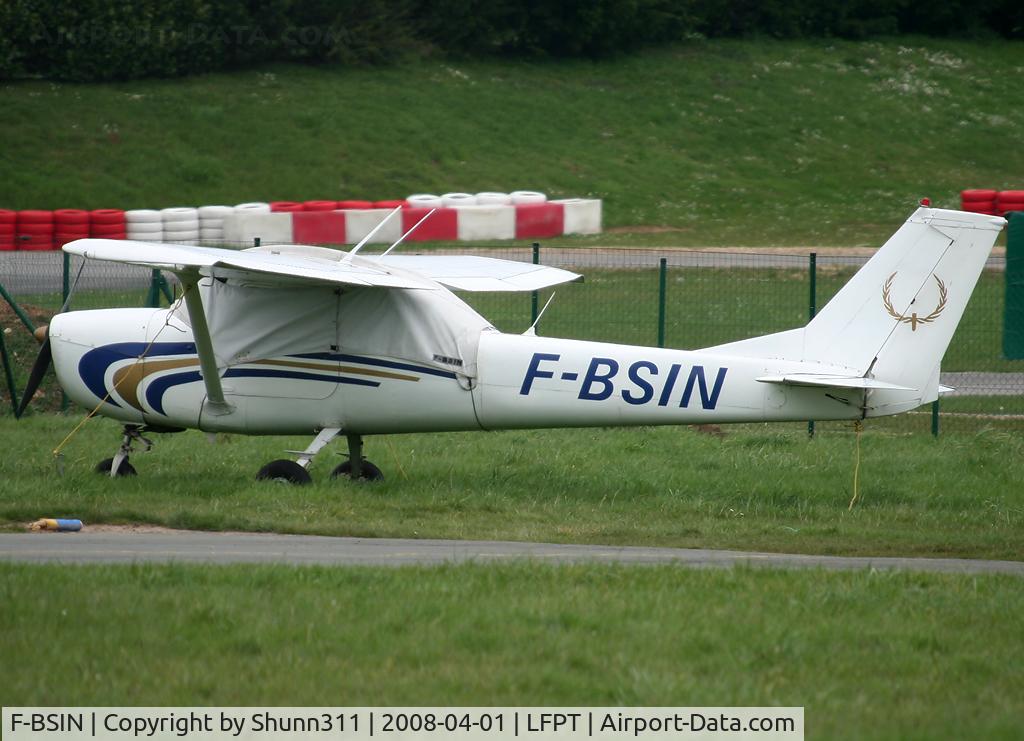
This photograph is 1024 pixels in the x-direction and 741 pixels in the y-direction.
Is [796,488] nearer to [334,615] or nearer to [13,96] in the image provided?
[334,615]

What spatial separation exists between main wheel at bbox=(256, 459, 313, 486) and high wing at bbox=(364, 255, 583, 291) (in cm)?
212

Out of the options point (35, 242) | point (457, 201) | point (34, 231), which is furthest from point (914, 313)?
point (457, 201)

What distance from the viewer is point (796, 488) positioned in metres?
13.0

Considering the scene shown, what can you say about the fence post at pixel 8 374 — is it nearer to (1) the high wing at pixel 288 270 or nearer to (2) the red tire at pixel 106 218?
(1) the high wing at pixel 288 270

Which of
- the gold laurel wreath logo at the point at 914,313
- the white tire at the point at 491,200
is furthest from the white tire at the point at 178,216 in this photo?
the gold laurel wreath logo at the point at 914,313

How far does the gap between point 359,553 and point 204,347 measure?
2960mm

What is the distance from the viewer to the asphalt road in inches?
380

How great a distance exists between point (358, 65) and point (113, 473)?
4106 centimetres

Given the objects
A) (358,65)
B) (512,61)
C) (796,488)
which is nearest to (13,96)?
(358,65)

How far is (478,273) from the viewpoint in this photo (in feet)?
43.6

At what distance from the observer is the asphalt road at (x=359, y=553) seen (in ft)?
31.6

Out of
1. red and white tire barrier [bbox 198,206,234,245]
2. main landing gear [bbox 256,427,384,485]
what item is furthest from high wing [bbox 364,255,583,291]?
red and white tire barrier [bbox 198,206,234,245]

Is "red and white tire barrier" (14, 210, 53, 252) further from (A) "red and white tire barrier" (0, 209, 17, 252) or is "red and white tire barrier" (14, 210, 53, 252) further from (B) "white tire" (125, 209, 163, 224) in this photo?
(B) "white tire" (125, 209, 163, 224)

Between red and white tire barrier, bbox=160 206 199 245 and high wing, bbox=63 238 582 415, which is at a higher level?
high wing, bbox=63 238 582 415
